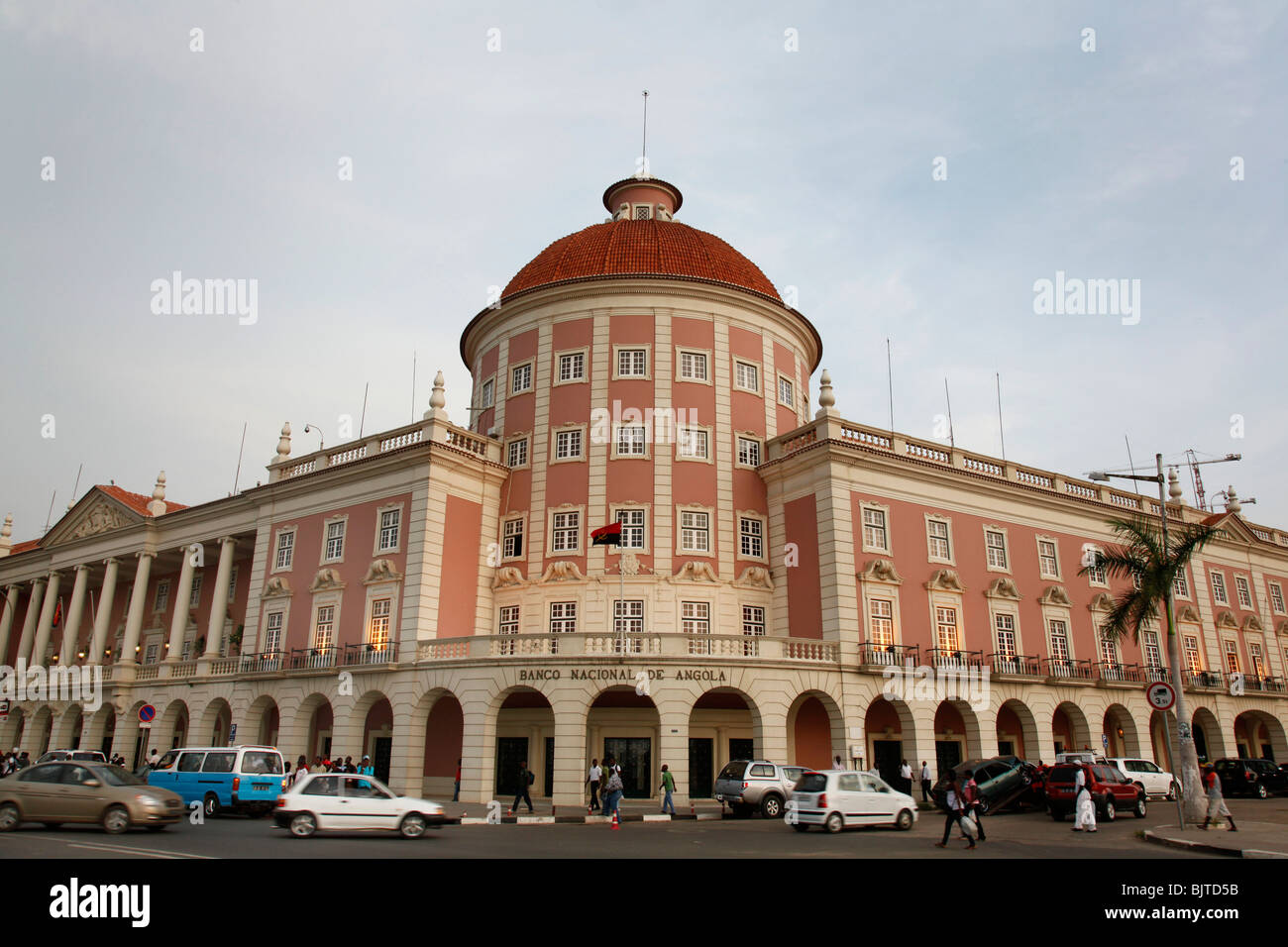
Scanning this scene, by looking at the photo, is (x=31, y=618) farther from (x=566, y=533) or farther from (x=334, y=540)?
(x=566, y=533)

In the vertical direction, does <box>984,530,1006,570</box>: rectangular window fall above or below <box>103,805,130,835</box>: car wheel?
above

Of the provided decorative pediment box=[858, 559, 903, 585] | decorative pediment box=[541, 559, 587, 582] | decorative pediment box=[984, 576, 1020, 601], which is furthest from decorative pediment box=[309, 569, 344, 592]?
decorative pediment box=[984, 576, 1020, 601]

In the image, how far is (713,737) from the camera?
113 feet

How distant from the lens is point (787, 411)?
1672 inches

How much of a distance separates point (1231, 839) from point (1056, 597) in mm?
22303

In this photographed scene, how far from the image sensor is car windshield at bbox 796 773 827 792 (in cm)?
2231

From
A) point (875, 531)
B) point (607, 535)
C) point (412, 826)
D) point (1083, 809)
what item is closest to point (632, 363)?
point (607, 535)

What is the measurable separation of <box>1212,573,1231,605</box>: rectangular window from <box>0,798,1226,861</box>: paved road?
29.0m

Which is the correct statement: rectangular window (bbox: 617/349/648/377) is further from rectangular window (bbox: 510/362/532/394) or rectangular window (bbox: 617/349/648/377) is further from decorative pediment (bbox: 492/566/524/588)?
decorative pediment (bbox: 492/566/524/588)
